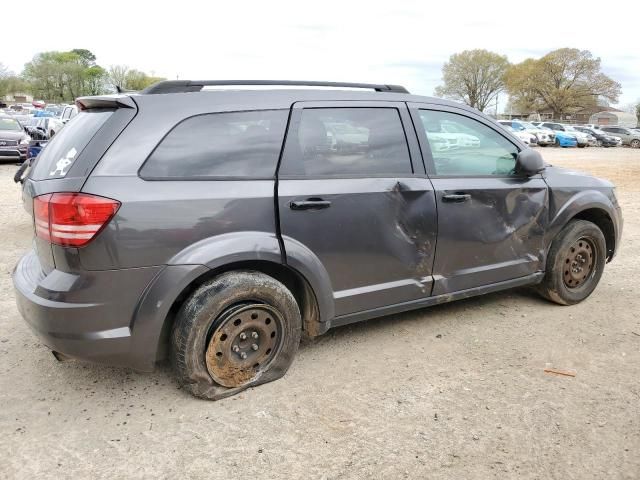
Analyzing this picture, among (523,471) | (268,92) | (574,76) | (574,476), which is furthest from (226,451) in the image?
(574,76)

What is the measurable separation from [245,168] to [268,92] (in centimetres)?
51

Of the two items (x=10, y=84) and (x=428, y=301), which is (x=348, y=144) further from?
(x=10, y=84)

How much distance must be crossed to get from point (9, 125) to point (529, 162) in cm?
1695

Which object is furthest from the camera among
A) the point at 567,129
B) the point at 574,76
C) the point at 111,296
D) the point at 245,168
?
the point at 574,76

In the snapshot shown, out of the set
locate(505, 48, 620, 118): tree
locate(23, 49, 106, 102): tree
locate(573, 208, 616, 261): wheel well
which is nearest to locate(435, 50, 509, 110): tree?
locate(505, 48, 620, 118): tree

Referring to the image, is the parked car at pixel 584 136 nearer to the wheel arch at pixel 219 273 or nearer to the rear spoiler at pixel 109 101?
the wheel arch at pixel 219 273

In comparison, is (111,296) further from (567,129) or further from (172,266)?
(567,129)

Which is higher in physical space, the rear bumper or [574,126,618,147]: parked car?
the rear bumper

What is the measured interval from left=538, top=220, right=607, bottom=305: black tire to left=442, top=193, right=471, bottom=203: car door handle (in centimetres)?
114

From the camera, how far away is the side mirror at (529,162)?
385 cm

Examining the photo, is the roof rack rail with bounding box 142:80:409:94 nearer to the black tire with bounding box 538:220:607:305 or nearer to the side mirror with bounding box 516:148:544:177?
the side mirror with bounding box 516:148:544:177

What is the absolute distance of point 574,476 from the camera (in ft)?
7.86

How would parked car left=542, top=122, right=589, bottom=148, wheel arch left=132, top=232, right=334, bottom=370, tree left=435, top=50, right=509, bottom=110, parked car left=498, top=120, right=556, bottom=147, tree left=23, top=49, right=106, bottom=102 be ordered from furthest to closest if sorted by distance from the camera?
tree left=23, top=49, right=106, bottom=102 → tree left=435, top=50, right=509, bottom=110 → parked car left=542, top=122, right=589, bottom=148 → parked car left=498, top=120, right=556, bottom=147 → wheel arch left=132, top=232, right=334, bottom=370

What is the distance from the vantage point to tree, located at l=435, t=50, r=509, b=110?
87.6 m
